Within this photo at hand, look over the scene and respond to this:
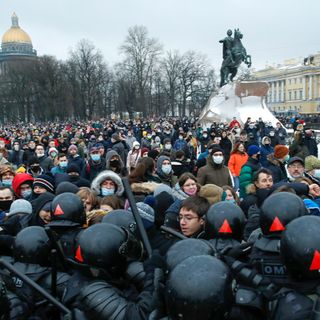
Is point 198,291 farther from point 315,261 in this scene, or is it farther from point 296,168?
point 296,168

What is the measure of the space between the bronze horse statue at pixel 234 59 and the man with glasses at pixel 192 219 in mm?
24512

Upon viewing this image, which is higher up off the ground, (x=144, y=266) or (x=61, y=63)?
(x=61, y=63)

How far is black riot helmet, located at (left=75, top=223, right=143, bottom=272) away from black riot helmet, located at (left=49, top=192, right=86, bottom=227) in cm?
74

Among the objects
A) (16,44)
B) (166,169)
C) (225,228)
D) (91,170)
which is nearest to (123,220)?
(225,228)

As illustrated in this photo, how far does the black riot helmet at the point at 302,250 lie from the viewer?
2.13 m

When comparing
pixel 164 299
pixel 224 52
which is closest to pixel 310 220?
pixel 164 299

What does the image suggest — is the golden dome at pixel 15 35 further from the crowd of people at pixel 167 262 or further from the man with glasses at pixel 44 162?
the crowd of people at pixel 167 262

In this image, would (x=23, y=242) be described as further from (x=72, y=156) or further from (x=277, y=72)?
(x=277, y=72)

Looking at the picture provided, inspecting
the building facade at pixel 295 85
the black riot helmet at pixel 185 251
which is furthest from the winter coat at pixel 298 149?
the building facade at pixel 295 85

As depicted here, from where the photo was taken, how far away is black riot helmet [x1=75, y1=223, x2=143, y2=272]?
2.51 m

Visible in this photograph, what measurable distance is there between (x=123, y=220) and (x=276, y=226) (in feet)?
3.67

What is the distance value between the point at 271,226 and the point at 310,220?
13.0 inches

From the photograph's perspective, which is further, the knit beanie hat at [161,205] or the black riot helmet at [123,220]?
the knit beanie hat at [161,205]

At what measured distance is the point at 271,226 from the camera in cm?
254
